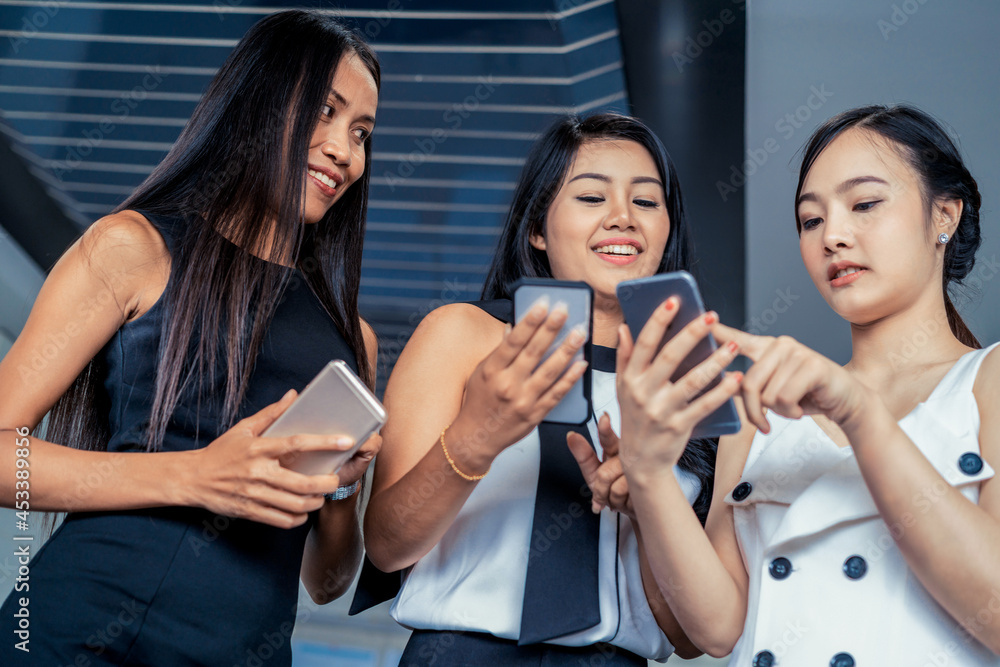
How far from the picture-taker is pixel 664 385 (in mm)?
1174

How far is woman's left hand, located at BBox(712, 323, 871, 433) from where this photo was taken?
1.14m

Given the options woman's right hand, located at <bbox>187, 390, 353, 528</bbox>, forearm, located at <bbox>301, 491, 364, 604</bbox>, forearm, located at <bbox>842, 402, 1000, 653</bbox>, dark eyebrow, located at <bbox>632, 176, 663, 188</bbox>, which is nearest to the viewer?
forearm, located at <bbox>842, 402, 1000, 653</bbox>

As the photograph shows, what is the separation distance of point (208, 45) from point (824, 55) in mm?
3349

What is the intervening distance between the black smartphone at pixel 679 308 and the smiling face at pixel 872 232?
16.1 inches

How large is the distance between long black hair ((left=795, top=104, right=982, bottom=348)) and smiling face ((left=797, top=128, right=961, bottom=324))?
24 millimetres

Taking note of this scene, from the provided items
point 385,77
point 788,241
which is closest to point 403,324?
point 385,77

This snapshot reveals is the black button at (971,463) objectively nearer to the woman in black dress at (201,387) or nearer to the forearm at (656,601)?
the forearm at (656,601)

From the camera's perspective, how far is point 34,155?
5.40 metres

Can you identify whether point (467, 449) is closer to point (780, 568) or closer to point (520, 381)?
point (520, 381)

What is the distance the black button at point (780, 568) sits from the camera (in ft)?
4.40

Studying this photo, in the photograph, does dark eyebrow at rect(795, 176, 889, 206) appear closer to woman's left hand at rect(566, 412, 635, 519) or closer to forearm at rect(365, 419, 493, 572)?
woman's left hand at rect(566, 412, 635, 519)

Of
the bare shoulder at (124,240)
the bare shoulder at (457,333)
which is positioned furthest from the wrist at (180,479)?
the bare shoulder at (457,333)

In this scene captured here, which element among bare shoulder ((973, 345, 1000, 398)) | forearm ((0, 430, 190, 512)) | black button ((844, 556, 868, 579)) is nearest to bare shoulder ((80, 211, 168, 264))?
forearm ((0, 430, 190, 512))

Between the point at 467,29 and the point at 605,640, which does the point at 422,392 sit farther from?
the point at 467,29
